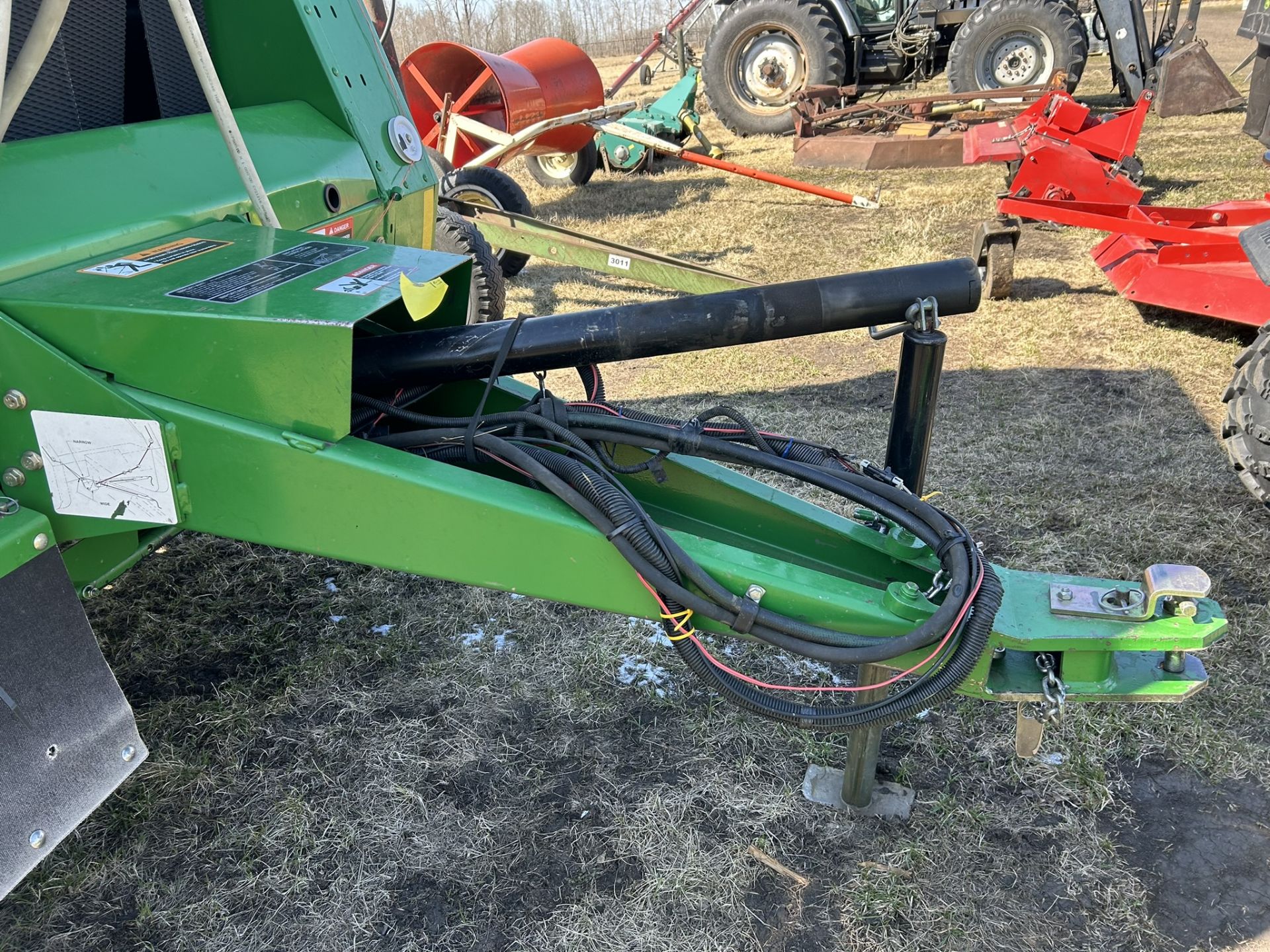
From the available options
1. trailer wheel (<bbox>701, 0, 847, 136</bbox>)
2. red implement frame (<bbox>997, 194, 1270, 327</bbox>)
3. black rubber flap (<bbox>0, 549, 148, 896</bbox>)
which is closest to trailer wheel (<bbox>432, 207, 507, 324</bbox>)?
black rubber flap (<bbox>0, 549, 148, 896</bbox>)

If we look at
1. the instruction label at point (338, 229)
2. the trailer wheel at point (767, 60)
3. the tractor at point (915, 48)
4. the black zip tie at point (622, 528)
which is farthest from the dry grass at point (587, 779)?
the trailer wheel at point (767, 60)

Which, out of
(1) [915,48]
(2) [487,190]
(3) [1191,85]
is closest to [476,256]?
(2) [487,190]

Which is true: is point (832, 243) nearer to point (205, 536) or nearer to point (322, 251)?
point (205, 536)

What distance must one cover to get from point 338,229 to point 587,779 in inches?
58.9

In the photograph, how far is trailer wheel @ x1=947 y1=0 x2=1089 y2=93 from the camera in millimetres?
9727

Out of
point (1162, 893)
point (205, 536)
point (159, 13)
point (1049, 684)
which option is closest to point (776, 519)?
point (1049, 684)

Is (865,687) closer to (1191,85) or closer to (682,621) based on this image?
(682,621)

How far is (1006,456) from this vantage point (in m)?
3.64

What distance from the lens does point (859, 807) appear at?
6.91ft

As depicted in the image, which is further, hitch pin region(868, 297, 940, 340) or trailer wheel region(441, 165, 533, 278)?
trailer wheel region(441, 165, 533, 278)

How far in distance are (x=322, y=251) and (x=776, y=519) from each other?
0.99m

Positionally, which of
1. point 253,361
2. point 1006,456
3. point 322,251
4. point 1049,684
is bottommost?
point 1006,456

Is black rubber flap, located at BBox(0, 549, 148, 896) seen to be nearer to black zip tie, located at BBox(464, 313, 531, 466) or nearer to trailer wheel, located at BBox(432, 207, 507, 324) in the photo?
black zip tie, located at BBox(464, 313, 531, 466)

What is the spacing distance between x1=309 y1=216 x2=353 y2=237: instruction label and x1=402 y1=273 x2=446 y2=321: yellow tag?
0.91 m
